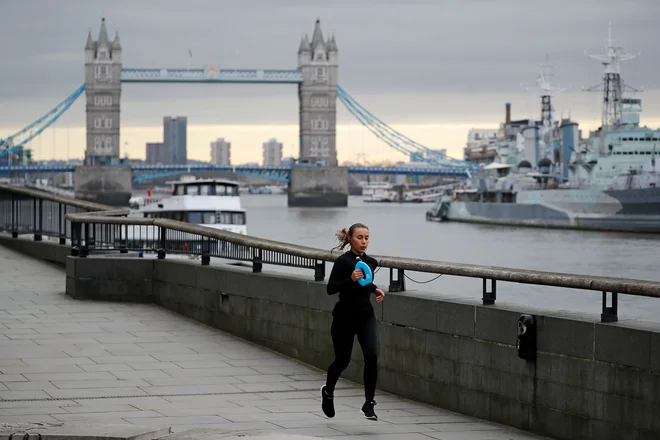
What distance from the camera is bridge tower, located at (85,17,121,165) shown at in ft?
530

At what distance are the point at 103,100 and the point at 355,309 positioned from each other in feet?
525

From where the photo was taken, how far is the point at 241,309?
11.4 meters

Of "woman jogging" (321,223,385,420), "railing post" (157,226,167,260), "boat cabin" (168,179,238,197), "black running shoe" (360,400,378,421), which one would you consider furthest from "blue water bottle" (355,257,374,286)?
"boat cabin" (168,179,238,197)

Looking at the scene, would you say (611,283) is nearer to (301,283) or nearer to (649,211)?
(301,283)

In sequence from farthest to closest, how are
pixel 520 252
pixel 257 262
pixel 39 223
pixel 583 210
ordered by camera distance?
pixel 583 210 → pixel 520 252 → pixel 39 223 → pixel 257 262

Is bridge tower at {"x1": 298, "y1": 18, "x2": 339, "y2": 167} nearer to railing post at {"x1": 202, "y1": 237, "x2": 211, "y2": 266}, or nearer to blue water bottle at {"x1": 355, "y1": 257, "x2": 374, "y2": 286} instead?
railing post at {"x1": 202, "y1": 237, "x2": 211, "y2": 266}

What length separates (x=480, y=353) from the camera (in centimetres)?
816

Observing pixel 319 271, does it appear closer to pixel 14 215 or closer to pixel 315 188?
pixel 14 215

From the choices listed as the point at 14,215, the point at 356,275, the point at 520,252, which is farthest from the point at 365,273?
the point at 520,252

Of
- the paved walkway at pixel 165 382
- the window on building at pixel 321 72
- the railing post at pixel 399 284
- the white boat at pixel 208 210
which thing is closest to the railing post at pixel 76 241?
the paved walkway at pixel 165 382

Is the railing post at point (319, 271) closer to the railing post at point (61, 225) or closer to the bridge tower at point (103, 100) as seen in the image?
the railing post at point (61, 225)

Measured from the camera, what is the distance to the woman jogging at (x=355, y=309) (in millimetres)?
7453

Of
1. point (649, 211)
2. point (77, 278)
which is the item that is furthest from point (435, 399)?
point (649, 211)

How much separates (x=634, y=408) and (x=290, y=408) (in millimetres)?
2555
